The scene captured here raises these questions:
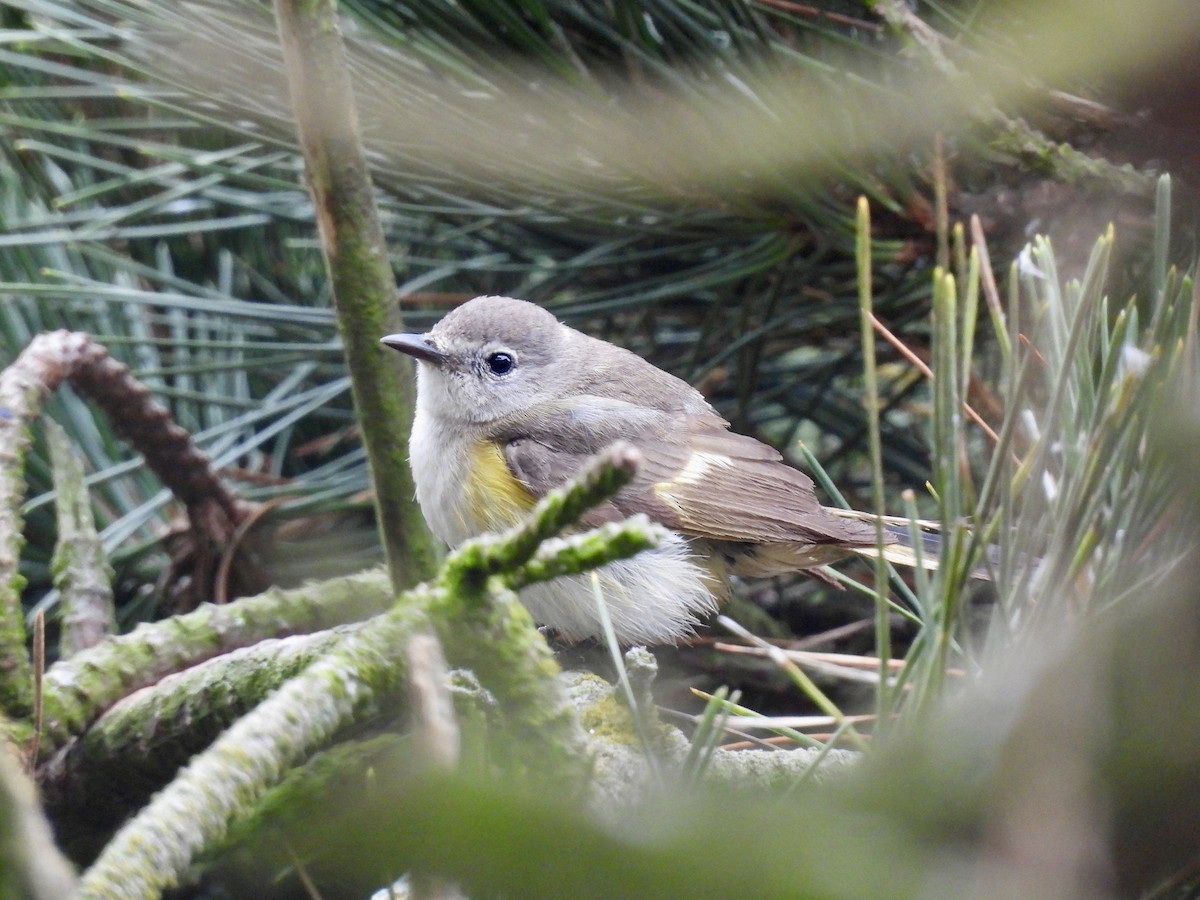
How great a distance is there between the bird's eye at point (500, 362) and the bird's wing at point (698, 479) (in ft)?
0.63

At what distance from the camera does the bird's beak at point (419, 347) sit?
152 cm

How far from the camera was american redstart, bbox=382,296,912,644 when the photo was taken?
1.77m

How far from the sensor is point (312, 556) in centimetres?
204

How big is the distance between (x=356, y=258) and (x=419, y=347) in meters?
0.51

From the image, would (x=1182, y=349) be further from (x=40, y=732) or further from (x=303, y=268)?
(x=303, y=268)

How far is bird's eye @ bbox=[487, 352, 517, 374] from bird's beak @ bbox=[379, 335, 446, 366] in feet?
0.41

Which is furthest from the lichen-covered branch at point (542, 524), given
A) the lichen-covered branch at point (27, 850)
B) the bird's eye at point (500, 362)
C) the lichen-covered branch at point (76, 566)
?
the bird's eye at point (500, 362)

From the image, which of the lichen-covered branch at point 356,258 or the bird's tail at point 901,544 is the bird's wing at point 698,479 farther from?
the lichen-covered branch at point 356,258

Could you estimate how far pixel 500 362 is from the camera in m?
2.08

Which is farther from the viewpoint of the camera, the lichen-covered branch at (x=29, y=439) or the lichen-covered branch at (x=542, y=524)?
the lichen-covered branch at (x=29, y=439)

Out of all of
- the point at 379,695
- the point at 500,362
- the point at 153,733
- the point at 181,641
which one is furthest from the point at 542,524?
the point at 500,362

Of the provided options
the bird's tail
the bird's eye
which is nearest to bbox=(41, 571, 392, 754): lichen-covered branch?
the bird's eye

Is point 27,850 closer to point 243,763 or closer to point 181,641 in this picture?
point 243,763

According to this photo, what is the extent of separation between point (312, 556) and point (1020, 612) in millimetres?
1573
